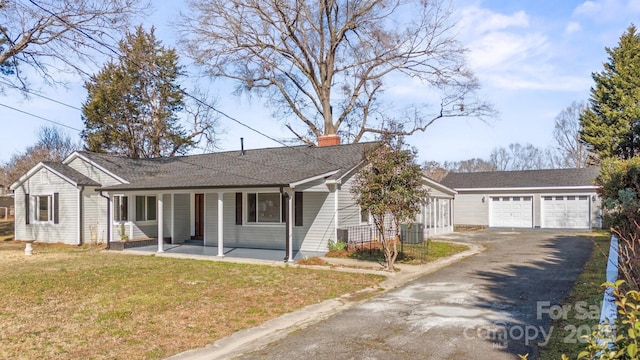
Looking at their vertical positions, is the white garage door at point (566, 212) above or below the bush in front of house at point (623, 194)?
below

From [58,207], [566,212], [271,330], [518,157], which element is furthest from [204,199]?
[518,157]

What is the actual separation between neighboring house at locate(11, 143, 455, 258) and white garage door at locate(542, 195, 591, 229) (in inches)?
313

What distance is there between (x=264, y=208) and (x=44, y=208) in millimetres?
10796

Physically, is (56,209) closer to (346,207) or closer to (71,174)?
(71,174)

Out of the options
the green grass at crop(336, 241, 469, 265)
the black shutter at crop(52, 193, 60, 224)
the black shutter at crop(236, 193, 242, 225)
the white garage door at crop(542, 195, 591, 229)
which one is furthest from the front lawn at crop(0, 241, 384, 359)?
the white garage door at crop(542, 195, 591, 229)

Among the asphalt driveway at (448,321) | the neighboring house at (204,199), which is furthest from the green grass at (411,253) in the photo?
the asphalt driveway at (448,321)

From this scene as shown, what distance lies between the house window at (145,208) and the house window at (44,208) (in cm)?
410

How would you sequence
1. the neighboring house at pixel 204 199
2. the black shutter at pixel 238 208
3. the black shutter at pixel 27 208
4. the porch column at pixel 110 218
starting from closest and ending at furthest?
the neighboring house at pixel 204 199
the black shutter at pixel 238 208
the porch column at pixel 110 218
the black shutter at pixel 27 208

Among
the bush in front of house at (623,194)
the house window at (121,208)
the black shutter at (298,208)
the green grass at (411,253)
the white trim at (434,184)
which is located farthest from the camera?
the white trim at (434,184)

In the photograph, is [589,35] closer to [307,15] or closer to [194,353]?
[194,353]

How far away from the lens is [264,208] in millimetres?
15930

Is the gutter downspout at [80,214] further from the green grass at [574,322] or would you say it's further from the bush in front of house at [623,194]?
the bush in front of house at [623,194]

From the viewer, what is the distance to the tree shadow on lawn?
5656mm

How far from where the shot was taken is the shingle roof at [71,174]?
18.3 metres
